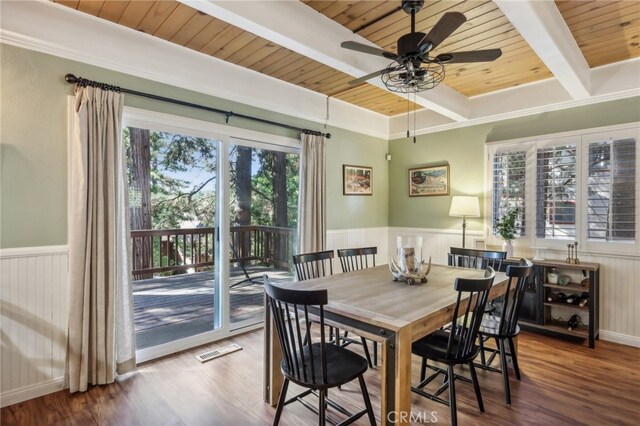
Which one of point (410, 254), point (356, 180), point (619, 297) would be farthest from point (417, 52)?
point (619, 297)

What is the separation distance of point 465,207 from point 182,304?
353 cm

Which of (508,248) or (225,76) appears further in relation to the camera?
(508,248)

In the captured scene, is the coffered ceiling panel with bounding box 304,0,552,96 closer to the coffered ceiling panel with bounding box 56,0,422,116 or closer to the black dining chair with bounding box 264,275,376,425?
the coffered ceiling panel with bounding box 56,0,422,116

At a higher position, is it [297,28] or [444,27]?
[297,28]

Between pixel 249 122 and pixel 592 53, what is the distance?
342cm

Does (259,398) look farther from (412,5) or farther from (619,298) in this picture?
(619,298)

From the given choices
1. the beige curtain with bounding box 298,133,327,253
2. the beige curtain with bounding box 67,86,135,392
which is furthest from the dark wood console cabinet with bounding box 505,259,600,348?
the beige curtain with bounding box 67,86,135,392

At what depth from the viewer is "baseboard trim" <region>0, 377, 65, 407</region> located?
7.60 feet

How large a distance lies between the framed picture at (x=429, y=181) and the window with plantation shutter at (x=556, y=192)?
1.14 metres

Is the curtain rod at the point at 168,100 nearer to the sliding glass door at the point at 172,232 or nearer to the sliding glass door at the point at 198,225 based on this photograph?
the sliding glass door at the point at 198,225

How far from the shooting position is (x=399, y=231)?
528 cm

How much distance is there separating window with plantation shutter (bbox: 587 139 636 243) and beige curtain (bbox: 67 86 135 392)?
4582mm

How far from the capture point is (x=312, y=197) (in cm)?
416

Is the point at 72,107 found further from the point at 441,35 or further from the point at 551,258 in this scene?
the point at 551,258
